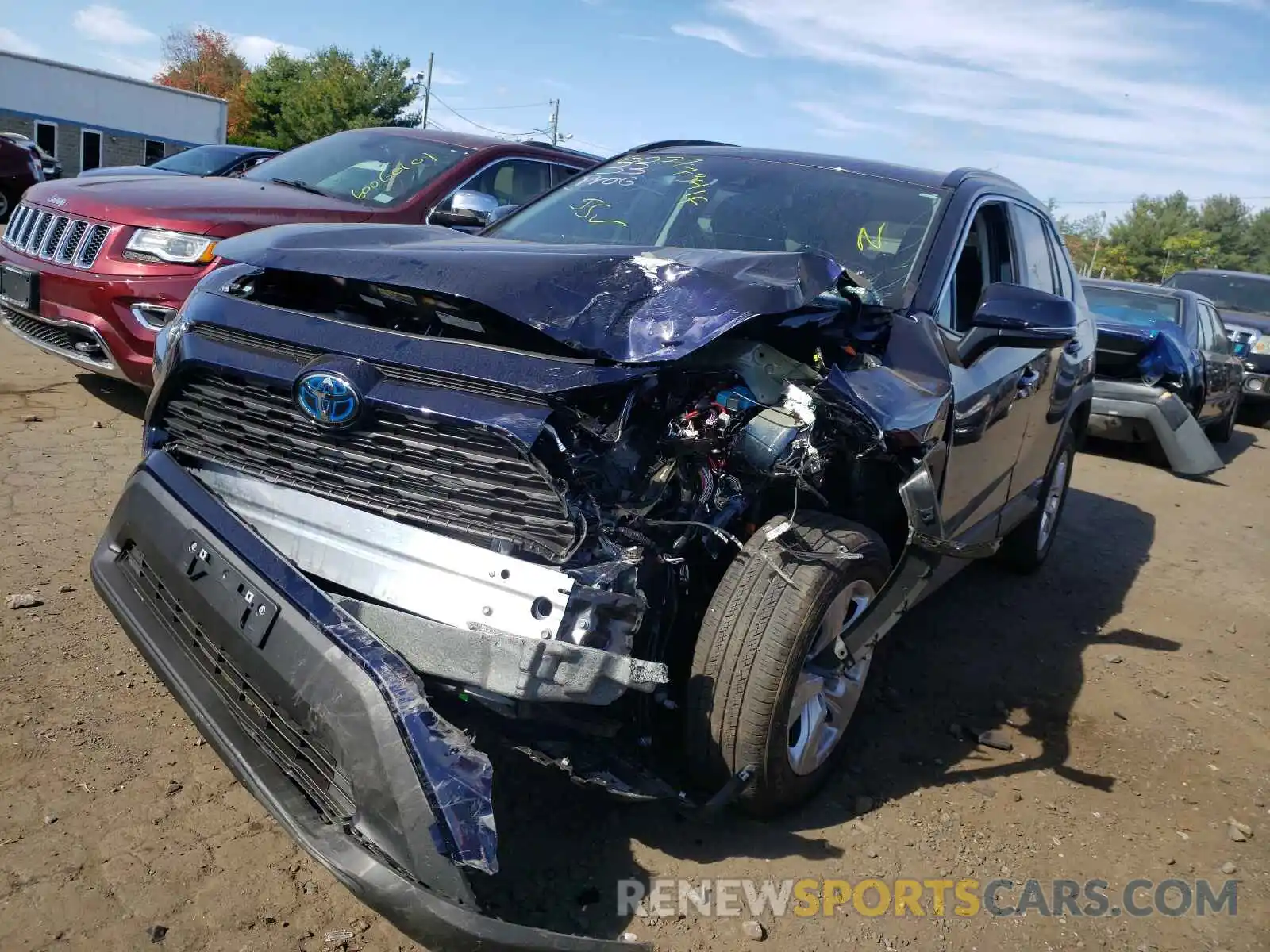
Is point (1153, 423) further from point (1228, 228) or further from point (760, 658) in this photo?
point (1228, 228)

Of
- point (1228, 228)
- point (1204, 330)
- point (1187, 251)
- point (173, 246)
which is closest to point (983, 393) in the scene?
point (173, 246)

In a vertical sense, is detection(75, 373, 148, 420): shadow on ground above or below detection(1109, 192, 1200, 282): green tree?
→ below

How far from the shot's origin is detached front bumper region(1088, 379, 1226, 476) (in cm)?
852

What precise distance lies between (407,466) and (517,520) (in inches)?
12.1

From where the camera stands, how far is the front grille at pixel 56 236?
17.7ft

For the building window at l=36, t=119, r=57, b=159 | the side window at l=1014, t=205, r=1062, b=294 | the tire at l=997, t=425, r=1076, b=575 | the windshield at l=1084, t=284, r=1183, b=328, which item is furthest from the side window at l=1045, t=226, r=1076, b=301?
the building window at l=36, t=119, r=57, b=159

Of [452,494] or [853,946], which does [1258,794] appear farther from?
[452,494]

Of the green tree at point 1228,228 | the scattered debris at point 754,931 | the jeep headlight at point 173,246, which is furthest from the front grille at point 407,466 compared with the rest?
the green tree at point 1228,228

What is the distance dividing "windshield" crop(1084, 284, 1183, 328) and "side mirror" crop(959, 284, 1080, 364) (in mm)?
7159

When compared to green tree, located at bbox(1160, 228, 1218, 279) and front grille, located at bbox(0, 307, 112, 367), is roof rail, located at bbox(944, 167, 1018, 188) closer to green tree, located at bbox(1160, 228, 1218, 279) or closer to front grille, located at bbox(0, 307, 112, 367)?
front grille, located at bbox(0, 307, 112, 367)

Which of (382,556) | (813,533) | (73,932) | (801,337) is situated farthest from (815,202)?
(73,932)

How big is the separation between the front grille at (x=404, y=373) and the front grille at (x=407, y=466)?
94mm

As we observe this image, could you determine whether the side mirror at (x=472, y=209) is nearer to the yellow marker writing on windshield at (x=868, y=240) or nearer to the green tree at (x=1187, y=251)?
the yellow marker writing on windshield at (x=868, y=240)

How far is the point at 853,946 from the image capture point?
2.46 metres
